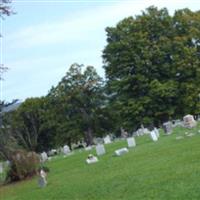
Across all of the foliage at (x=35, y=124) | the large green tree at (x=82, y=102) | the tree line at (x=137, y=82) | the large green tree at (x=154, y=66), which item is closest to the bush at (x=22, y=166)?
the tree line at (x=137, y=82)

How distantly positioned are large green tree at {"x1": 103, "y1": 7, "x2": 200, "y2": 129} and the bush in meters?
20.6

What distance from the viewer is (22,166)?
2084 centimetres

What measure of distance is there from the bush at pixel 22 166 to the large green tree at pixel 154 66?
2061cm

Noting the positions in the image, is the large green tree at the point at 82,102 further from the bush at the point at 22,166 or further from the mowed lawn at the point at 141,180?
the mowed lawn at the point at 141,180

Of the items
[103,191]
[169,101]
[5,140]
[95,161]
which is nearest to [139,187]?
[103,191]

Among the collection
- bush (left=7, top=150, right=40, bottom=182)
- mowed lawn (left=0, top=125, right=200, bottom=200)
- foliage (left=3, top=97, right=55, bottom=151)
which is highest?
foliage (left=3, top=97, right=55, bottom=151)

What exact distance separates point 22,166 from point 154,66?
78.2 feet

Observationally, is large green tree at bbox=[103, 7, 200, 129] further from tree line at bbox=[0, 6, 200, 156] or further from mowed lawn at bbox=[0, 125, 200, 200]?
mowed lawn at bbox=[0, 125, 200, 200]

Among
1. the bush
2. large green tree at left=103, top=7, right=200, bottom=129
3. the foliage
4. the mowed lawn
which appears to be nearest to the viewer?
the mowed lawn

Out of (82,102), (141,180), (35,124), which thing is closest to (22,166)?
(141,180)

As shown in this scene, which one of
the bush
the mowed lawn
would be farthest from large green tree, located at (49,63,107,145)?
the mowed lawn

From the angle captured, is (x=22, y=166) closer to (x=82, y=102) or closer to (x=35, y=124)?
(x=82, y=102)

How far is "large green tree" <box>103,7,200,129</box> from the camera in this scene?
41312 mm

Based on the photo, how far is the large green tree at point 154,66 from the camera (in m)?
41.3
